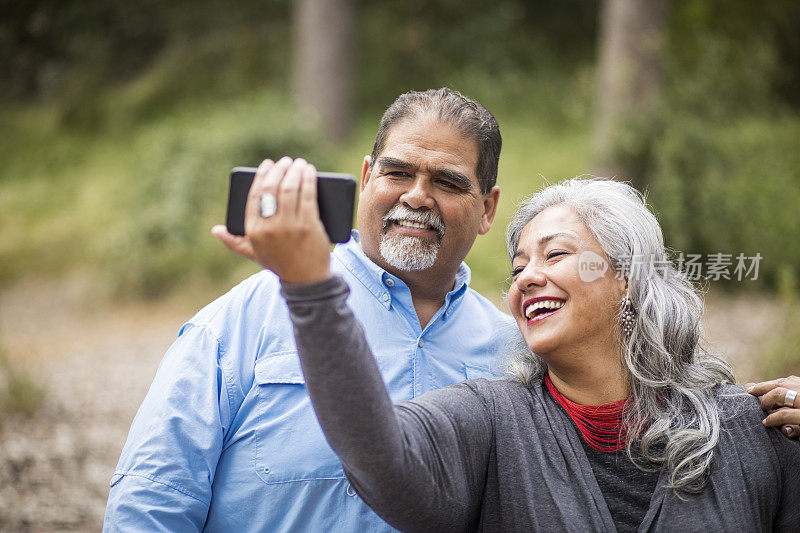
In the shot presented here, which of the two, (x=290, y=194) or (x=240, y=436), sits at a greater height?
(x=290, y=194)

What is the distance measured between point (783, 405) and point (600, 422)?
0.50 m

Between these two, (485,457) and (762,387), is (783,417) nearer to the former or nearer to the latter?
(762,387)

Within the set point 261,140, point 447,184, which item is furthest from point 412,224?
point 261,140

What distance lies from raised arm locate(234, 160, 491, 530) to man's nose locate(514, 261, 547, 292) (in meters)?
0.50

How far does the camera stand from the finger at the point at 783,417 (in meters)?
2.04

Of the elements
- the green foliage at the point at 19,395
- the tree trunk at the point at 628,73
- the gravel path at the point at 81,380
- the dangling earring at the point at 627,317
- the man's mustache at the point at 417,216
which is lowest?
the gravel path at the point at 81,380

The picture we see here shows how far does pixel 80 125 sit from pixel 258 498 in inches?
629

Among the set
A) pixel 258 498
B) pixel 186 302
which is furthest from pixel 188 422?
pixel 186 302

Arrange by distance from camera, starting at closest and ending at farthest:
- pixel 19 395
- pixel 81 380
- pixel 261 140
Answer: pixel 19 395 → pixel 81 380 → pixel 261 140

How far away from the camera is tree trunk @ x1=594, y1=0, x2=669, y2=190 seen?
8508mm

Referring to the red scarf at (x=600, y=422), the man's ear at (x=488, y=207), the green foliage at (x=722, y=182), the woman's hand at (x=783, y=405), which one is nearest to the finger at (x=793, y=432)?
the woman's hand at (x=783, y=405)

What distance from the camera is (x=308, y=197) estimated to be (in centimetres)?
146

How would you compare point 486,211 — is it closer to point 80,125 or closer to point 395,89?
point 395,89

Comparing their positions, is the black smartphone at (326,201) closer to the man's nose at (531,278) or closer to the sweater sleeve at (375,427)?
the sweater sleeve at (375,427)
